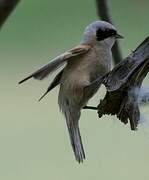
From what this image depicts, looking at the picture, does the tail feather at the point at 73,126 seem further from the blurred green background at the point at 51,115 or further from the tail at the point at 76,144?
the blurred green background at the point at 51,115

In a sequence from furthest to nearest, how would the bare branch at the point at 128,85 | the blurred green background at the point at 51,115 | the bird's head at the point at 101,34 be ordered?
the blurred green background at the point at 51,115
the bird's head at the point at 101,34
the bare branch at the point at 128,85

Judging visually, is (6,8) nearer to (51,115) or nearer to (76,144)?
(76,144)

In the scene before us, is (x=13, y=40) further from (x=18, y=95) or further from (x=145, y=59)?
(x=145, y=59)

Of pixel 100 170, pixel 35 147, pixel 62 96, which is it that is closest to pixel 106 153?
pixel 100 170

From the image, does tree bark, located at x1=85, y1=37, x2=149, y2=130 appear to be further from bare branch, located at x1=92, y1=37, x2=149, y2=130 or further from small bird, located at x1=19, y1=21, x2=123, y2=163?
small bird, located at x1=19, y1=21, x2=123, y2=163

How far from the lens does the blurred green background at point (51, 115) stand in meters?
1.21

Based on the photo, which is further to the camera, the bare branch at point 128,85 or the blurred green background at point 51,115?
the blurred green background at point 51,115

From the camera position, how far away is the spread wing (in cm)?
68

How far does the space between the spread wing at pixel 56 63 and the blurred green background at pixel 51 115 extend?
1.25ft

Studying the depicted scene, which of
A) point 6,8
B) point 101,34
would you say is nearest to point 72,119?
point 101,34

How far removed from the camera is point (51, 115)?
1.26 meters

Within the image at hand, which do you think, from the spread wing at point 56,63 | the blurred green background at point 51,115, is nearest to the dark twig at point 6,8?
the spread wing at point 56,63

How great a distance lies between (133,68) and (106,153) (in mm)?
649

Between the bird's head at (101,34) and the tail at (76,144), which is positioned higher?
the bird's head at (101,34)
